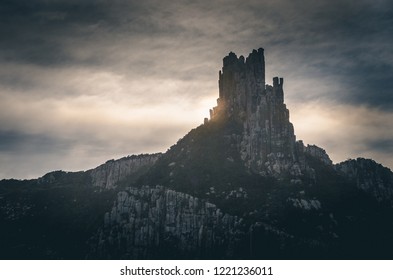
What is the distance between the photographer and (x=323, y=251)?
190 m

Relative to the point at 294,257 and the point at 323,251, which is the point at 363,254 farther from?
the point at 294,257

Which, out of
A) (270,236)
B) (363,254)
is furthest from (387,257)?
(270,236)

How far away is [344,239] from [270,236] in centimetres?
3123
